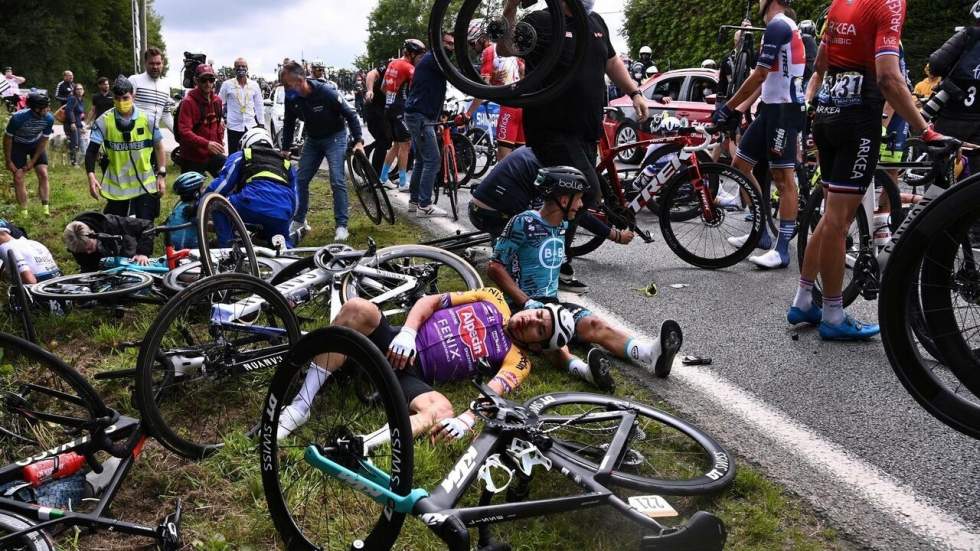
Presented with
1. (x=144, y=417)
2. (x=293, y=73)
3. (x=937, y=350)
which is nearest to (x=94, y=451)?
(x=144, y=417)

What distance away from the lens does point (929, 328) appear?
2549mm

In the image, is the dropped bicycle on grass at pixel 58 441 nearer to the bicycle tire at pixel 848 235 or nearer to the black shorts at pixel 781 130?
the bicycle tire at pixel 848 235

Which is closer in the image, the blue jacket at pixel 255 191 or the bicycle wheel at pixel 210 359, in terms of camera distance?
the bicycle wheel at pixel 210 359

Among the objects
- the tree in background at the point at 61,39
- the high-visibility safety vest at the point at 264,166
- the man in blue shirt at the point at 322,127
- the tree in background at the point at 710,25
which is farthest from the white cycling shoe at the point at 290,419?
the tree in background at the point at 61,39

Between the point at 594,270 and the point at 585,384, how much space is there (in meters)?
2.65

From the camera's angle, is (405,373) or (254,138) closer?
(405,373)

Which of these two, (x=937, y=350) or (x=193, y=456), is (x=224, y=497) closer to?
(x=193, y=456)

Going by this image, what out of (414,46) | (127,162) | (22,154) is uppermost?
(414,46)

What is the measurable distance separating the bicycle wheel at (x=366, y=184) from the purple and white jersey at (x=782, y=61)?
410cm

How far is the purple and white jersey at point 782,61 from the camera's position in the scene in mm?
6574

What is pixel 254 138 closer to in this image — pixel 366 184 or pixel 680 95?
pixel 366 184

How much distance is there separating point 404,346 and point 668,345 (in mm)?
1427

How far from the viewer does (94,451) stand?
329 cm

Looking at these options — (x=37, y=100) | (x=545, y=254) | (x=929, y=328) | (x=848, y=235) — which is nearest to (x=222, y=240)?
(x=545, y=254)
